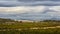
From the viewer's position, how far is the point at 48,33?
3522 cm

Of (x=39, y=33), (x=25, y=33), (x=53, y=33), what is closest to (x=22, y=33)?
(x=25, y=33)

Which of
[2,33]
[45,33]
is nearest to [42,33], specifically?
[45,33]

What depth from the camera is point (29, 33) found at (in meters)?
33.9

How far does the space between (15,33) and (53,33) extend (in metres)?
7.13

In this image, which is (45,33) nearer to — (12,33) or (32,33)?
(32,33)

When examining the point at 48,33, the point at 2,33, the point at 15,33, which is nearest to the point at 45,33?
the point at 48,33

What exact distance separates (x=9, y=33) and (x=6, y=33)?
647 mm

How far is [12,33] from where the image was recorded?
3347 centimetres

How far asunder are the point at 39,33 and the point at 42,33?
61 cm

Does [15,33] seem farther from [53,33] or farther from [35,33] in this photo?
[53,33]

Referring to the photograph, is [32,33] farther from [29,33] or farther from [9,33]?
[9,33]

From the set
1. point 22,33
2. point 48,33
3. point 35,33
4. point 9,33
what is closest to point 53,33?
point 48,33

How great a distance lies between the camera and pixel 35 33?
113 feet

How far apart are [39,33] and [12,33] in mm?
5082
